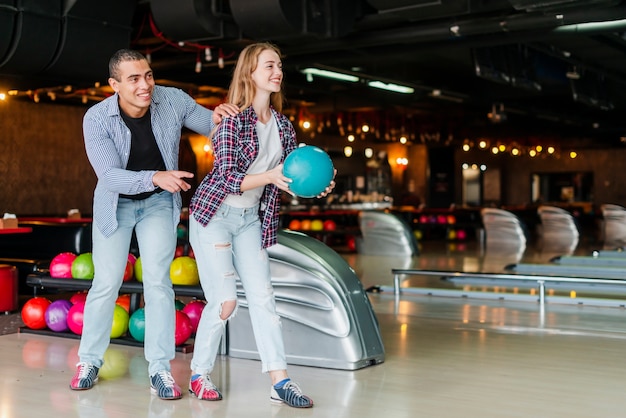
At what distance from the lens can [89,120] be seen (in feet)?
12.5

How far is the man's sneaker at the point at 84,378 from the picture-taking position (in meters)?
4.13

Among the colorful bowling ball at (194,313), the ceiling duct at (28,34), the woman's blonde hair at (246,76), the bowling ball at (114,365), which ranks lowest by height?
the bowling ball at (114,365)

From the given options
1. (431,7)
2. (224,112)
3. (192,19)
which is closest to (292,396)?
(224,112)

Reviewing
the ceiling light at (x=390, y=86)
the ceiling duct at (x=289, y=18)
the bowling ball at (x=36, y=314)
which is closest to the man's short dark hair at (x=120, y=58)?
the bowling ball at (x=36, y=314)

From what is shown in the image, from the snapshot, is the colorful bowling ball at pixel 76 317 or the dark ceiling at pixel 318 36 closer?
the colorful bowling ball at pixel 76 317

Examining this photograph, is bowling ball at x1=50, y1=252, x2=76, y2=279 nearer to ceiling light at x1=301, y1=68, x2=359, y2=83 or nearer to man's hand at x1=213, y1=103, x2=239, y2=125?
man's hand at x1=213, y1=103, x2=239, y2=125

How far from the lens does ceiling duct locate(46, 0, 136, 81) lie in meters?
7.74

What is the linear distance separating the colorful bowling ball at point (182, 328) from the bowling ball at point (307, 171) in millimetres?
2174

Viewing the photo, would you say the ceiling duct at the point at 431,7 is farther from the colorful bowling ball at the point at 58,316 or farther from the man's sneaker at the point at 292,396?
the man's sneaker at the point at 292,396

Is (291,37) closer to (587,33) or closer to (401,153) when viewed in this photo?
(587,33)

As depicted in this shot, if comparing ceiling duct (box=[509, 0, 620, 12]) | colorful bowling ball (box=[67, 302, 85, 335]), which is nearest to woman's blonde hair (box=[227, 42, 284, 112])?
colorful bowling ball (box=[67, 302, 85, 335])

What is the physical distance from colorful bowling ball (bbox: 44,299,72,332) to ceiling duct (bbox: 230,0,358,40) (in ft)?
10.8

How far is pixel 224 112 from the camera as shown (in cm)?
362

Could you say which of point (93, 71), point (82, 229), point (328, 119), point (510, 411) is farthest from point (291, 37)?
point (328, 119)
